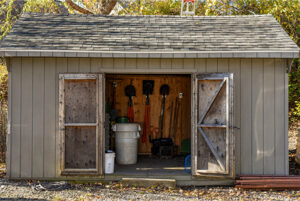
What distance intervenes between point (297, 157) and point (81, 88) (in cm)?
497

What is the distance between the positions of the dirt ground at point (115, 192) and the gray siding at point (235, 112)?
1.28ft

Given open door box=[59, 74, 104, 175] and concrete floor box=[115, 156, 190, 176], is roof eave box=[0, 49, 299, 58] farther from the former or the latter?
concrete floor box=[115, 156, 190, 176]

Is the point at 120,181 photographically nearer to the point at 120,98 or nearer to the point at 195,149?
the point at 195,149

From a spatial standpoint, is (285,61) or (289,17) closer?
(285,61)

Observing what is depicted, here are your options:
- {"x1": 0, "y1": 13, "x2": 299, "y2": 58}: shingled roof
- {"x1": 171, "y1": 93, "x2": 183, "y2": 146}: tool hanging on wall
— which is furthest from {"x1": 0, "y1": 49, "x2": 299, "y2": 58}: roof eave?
{"x1": 171, "y1": 93, "x2": 183, "y2": 146}: tool hanging on wall

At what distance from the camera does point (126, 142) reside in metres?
6.69

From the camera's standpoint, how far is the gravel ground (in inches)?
193

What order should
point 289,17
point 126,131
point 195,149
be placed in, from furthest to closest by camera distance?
point 289,17
point 126,131
point 195,149

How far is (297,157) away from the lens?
699 centimetres

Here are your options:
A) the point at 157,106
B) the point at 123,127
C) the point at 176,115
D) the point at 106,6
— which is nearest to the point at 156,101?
the point at 157,106

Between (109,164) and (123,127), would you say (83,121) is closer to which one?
(109,164)

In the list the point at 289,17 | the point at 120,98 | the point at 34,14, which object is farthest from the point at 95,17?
the point at 289,17

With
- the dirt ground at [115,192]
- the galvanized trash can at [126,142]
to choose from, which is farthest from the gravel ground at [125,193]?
the galvanized trash can at [126,142]

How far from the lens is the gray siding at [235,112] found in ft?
18.2
